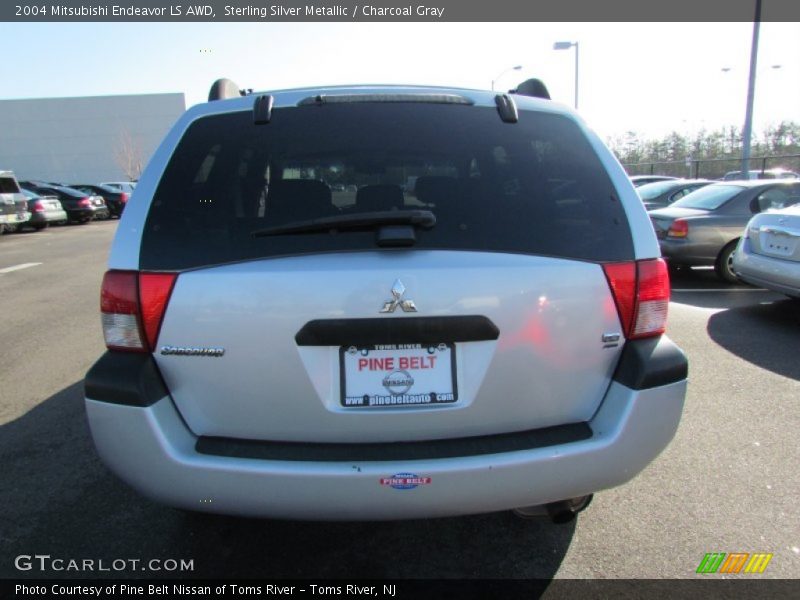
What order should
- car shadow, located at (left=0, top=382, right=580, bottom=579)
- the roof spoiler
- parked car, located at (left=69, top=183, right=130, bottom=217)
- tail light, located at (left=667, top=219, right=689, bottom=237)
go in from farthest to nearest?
parked car, located at (left=69, top=183, right=130, bottom=217)
tail light, located at (left=667, top=219, right=689, bottom=237)
the roof spoiler
car shadow, located at (left=0, top=382, right=580, bottom=579)

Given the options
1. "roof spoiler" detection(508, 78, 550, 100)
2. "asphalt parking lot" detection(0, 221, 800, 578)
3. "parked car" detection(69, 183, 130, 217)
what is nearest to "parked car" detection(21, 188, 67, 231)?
"parked car" detection(69, 183, 130, 217)

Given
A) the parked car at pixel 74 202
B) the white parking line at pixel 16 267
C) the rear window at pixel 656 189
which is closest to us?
the white parking line at pixel 16 267

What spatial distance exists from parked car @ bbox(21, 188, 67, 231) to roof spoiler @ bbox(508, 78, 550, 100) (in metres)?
20.5

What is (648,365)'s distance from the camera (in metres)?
2.05

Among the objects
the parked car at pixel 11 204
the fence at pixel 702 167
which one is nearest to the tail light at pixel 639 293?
the parked car at pixel 11 204

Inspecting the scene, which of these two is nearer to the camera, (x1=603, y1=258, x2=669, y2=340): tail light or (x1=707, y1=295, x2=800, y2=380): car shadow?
(x1=603, y1=258, x2=669, y2=340): tail light

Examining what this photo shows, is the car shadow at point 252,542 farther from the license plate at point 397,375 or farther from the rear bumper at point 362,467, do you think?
the license plate at point 397,375

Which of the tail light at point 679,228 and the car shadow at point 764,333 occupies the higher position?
the tail light at point 679,228

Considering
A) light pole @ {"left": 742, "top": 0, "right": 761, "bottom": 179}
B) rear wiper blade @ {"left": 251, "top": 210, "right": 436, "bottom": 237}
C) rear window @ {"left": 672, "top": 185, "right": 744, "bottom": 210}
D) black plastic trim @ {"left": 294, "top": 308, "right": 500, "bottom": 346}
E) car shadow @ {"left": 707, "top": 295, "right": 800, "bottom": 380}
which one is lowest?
car shadow @ {"left": 707, "top": 295, "right": 800, "bottom": 380}

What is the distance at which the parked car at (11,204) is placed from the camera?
17344mm

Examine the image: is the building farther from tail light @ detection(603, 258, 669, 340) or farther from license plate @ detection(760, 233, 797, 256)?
tail light @ detection(603, 258, 669, 340)

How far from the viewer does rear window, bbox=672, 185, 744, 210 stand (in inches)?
346

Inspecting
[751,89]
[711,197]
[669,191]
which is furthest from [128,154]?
[711,197]

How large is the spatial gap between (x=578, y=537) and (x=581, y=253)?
1.35m
